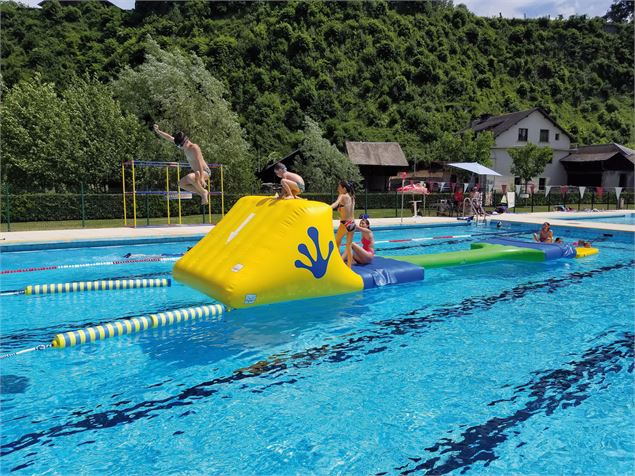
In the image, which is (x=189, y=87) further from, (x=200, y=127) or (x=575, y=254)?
(x=575, y=254)

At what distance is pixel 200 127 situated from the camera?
2656 centimetres

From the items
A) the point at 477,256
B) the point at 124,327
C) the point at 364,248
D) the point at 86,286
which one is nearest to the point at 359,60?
the point at 477,256

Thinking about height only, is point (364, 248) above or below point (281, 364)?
above

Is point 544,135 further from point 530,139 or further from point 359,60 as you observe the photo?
point 359,60

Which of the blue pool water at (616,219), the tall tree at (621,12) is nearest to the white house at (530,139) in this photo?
the blue pool water at (616,219)

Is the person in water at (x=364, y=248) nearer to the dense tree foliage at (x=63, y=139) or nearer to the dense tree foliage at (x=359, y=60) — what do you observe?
the dense tree foliage at (x=63, y=139)

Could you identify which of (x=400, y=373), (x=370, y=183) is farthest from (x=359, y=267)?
(x=370, y=183)

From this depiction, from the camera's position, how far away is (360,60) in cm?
8044

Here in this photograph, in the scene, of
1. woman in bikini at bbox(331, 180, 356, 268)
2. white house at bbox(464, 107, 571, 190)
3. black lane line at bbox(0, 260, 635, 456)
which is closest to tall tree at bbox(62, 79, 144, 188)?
woman in bikini at bbox(331, 180, 356, 268)

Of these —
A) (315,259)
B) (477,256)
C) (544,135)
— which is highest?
(544,135)

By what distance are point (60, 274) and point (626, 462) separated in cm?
1035

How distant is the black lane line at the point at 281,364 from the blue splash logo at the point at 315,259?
4.02 feet

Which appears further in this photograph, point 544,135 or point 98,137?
point 544,135

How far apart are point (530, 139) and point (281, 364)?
48.9m
